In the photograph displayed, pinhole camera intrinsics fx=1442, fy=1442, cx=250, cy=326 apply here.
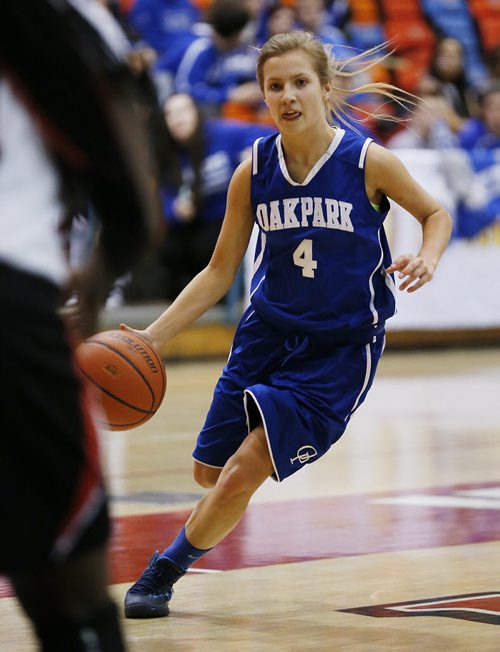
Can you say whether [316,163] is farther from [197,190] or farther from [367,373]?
[197,190]

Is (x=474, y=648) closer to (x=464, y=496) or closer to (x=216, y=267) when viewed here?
(x=216, y=267)

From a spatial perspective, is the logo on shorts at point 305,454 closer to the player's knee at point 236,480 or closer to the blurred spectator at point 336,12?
the player's knee at point 236,480

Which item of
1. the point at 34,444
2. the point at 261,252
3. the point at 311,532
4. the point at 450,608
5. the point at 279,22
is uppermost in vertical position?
the point at 34,444

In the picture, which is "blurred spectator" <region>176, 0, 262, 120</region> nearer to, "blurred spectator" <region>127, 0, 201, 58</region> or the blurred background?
the blurred background

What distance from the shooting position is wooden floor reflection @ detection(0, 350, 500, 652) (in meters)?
3.73

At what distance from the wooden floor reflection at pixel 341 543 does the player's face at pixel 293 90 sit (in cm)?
138

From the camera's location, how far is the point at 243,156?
11438mm

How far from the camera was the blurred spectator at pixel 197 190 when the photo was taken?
11266 mm

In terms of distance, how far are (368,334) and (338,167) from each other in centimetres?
50

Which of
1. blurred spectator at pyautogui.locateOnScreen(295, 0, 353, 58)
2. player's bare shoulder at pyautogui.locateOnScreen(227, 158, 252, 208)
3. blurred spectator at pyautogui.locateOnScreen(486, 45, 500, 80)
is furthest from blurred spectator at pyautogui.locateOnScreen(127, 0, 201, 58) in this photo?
player's bare shoulder at pyautogui.locateOnScreen(227, 158, 252, 208)

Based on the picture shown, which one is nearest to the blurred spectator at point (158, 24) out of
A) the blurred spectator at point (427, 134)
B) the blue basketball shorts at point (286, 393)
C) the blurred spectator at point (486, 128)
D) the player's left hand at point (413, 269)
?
the blurred spectator at point (427, 134)

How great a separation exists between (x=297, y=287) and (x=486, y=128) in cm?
940

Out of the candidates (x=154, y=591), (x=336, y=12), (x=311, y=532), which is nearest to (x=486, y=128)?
(x=336, y=12)

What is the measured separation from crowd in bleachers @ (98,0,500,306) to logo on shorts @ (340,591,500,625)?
538 cm
